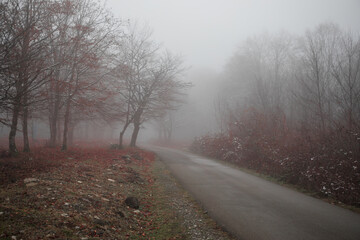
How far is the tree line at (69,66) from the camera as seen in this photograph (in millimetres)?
6238

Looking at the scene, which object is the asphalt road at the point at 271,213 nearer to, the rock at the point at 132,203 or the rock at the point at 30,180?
the rock at the point at 132,203

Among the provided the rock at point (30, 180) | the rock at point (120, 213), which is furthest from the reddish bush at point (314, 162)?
the rock at point (30, 180)

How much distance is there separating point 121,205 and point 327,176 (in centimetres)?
746

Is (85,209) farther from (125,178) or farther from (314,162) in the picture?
(314,162)

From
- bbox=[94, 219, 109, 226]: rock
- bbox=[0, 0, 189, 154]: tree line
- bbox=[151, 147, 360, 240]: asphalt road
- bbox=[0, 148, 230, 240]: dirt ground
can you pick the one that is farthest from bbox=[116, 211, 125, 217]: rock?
bbox=[0, 0, 189, 154]: tree line

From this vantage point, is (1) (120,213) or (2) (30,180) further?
(2) (30,180)

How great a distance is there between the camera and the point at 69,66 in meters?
11.8

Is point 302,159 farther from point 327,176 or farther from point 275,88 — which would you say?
point 275,88

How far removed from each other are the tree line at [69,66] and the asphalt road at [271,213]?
20.6 feet

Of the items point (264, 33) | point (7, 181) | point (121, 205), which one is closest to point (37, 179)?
point (7, 181)

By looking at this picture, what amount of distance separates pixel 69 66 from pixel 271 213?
1192cm

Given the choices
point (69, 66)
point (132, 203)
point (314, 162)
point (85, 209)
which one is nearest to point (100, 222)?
point (85, 209)

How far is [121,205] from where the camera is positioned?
5.54m

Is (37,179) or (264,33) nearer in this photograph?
(37,179)
